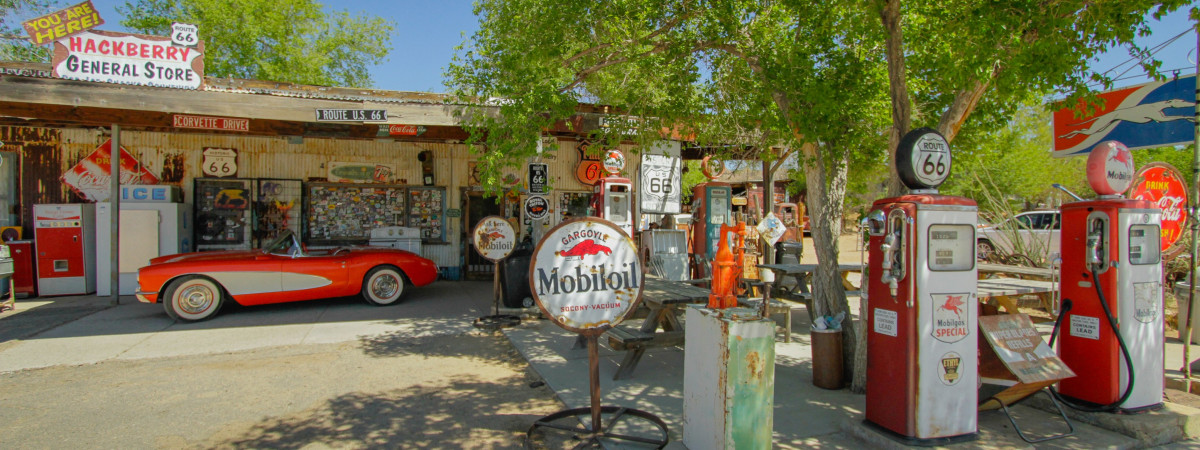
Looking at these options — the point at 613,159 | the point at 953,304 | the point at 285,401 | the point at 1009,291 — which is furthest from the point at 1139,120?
the point at 285,401

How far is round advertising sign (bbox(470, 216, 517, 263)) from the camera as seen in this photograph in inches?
308

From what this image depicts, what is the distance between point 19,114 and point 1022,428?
12.7 m

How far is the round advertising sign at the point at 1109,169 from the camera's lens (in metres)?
4.14

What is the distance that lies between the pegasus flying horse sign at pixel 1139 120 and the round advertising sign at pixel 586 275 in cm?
515

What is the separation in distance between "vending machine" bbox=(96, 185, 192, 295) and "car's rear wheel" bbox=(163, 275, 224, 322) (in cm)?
226

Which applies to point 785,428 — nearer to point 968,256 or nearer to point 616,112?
point 968,256

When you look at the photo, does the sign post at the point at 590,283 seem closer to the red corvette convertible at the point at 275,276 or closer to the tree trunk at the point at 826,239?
the tree trunk at the point at 826,239

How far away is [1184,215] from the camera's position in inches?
268

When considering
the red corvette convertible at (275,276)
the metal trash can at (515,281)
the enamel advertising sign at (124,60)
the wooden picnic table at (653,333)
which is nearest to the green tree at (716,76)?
the wooden picnic table at (653,333)

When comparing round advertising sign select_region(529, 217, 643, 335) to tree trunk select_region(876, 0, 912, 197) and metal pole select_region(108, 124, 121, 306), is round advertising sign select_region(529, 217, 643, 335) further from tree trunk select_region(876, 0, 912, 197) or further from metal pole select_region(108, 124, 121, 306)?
metal pole select_region(108, 124, 121, 306)

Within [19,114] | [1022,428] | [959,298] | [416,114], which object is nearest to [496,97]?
[416,114]

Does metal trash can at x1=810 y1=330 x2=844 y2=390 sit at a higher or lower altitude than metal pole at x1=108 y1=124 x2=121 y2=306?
lower

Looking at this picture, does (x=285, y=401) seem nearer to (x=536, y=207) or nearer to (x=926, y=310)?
(x=926, y=310)

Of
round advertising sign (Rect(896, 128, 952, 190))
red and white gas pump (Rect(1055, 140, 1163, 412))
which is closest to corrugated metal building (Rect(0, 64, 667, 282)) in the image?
round advertising sign (Rect(896, 128, 952, 190))
